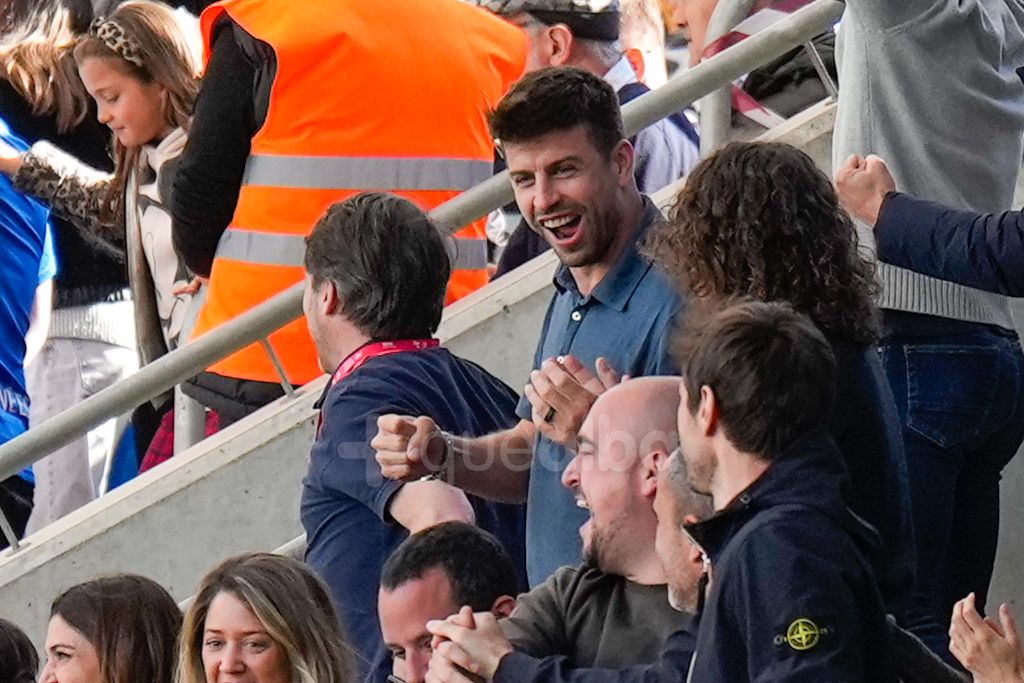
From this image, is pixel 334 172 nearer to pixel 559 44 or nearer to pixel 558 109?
pixel 559 44

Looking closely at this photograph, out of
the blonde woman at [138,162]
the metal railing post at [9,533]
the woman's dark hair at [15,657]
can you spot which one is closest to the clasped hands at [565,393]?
the woman's dark hair at [15,657]

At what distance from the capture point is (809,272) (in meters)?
4.11

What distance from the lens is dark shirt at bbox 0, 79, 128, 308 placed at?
740 centimetres

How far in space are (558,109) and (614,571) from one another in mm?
1305

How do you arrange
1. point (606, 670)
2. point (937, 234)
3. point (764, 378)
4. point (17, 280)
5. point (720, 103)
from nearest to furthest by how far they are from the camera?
Answer: point (764, 378) → point (606, 670) → point (937, 234) → point (720, 103) → point (17, 280)

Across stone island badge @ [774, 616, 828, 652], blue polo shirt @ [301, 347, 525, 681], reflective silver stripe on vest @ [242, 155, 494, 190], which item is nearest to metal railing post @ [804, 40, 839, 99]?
reflective silver stripe on vest @ [242, 155, 494, 190]

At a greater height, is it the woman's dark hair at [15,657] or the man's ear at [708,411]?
the man's ear at [708,411]

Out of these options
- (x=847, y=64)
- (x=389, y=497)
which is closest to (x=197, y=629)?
(x=389, y=497)

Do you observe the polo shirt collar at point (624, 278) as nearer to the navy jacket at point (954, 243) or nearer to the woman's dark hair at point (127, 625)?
the navy jacket at point (954, 243)

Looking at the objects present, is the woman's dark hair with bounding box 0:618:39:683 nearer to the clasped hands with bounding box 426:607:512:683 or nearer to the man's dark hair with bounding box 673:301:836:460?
the clasped hands with bounding box 426:607:512:683

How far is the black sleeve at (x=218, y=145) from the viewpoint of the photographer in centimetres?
605

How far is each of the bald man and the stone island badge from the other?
1.29 feet

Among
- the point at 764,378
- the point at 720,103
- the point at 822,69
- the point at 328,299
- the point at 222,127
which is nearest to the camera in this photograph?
the point at 764,378

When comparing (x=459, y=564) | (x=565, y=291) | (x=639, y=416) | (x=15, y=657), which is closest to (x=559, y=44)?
(x=565, y=291)
